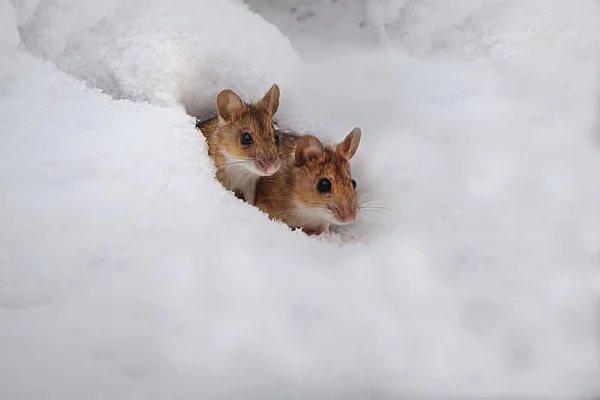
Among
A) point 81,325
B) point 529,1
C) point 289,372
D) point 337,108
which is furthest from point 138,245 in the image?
point 529,1

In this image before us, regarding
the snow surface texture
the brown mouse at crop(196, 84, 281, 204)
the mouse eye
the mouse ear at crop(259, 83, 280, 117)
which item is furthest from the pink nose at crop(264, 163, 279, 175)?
the snow surface texture

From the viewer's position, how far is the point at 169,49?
8.29 feet

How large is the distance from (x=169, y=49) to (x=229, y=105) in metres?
0.33

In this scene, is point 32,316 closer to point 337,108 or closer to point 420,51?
point 337,108

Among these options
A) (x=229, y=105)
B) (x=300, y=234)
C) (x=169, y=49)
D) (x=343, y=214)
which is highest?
(x=169, y=49)

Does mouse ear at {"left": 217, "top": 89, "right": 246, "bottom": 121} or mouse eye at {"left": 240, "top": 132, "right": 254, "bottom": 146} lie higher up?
mouse ear at {"left": 217, "top": 89, "right": 246, "bottom": 121}

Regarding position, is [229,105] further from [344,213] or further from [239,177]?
[344,213]

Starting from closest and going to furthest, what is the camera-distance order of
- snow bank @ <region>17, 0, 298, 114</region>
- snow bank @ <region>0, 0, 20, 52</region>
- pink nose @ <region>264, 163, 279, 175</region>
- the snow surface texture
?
1. the snow surface texture
2. snow bank @ <region>0, 0, 20, 52</region>
3. snow bank @ <region>17, 0, 298, 114</region>
4. pink nose @ <region>264, 163, 279, 175</region>

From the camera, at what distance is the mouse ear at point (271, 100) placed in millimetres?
2598

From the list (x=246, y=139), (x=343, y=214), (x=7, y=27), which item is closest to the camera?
(x=7, y=27)

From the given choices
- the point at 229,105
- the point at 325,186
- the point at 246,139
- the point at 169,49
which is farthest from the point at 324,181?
the point at 169,49

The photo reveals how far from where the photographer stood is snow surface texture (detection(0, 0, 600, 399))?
4.95 feet

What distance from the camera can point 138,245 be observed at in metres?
1.71

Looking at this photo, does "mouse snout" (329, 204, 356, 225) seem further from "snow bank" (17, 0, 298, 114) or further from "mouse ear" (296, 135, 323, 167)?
"snow bank" (17, 0, 298, 114)
